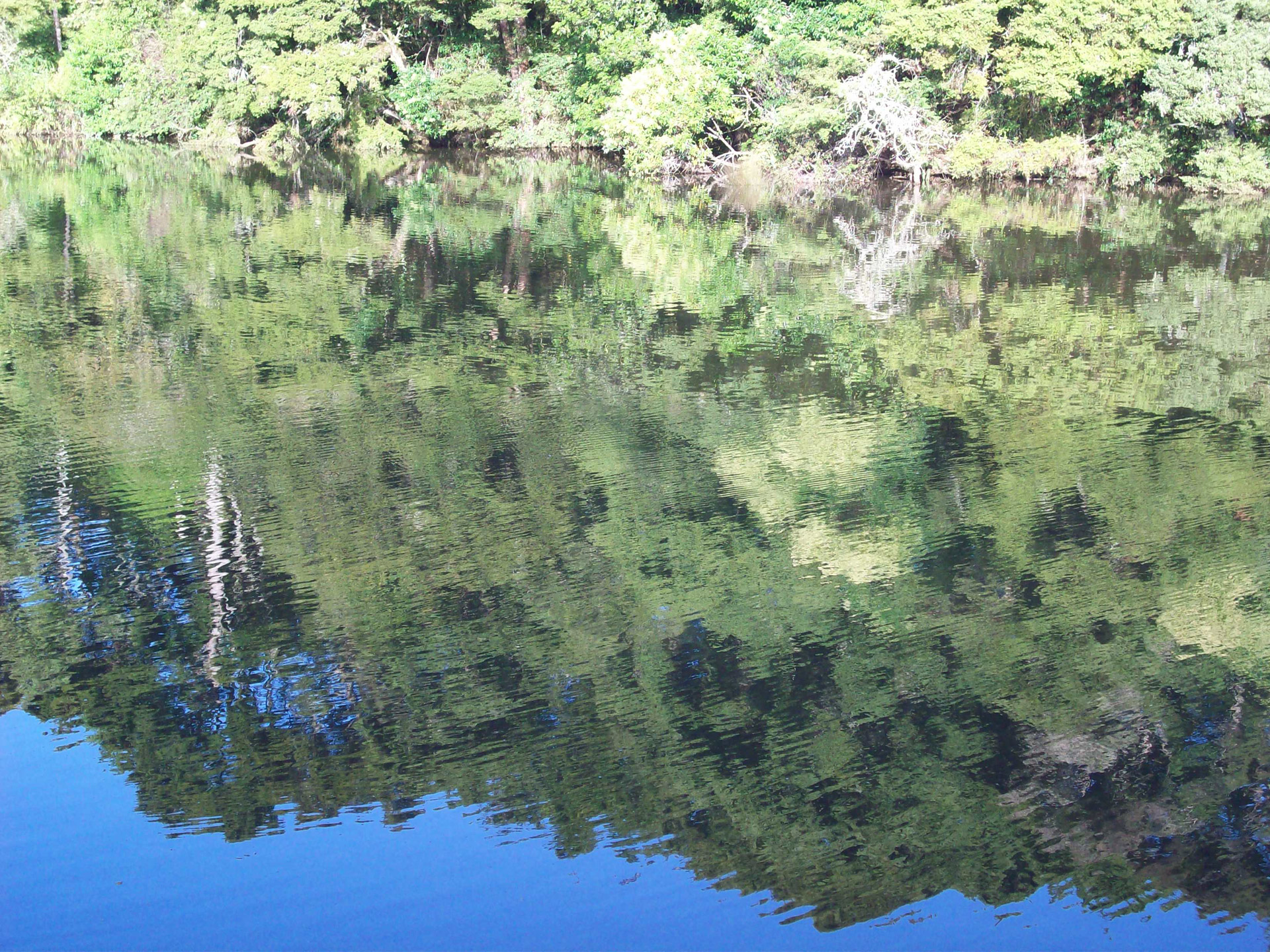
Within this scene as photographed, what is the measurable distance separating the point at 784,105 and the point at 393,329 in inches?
583

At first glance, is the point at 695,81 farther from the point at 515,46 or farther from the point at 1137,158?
the point at 515,46

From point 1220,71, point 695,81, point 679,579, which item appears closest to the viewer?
point 679,579

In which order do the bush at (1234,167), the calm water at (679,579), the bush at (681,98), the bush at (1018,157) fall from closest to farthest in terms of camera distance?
the calm water at (679,579) → the bush at (1234,167) → the bush at (1018,157) → the bush at (681,98)

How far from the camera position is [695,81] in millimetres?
23297

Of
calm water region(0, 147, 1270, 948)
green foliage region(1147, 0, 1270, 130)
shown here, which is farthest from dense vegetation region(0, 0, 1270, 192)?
calm water region(0, 147, 1270, 948)

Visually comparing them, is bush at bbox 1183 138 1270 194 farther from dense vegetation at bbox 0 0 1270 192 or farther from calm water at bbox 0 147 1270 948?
calm water at bbox 0 147 1270 948

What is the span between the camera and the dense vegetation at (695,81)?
21.3m

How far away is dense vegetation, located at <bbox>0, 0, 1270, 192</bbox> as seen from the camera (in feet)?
70.0

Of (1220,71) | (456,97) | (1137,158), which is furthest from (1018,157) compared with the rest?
(456,97)

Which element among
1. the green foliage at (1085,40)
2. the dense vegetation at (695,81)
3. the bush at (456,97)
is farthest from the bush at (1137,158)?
the bush at (456,97)

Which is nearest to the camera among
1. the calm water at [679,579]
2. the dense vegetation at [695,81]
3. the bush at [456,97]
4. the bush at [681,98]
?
the calm water at [679,579]

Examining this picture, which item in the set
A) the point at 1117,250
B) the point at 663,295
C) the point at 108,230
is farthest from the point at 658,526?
the point at 108,230

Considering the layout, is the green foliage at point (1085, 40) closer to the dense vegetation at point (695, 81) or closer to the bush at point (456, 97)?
the dense vegetation at point (695, 81)

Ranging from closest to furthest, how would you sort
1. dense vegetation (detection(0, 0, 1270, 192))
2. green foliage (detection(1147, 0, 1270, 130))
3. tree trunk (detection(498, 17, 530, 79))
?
green foliage (detection(1147, 0, 1270, 130)) → dense vegetation (detection(0, 0, 1270, 192)) → tree trunk (detection(498, 17, 530, 79))
